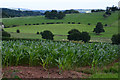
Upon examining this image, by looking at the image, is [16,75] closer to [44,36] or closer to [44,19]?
[44,36]

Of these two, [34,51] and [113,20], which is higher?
[113,20]

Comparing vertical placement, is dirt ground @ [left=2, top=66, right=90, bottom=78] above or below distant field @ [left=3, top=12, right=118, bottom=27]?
below

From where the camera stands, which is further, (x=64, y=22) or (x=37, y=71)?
(x=64, y=22)

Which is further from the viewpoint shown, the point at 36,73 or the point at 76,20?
the point at 76,20

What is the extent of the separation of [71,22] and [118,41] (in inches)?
2055

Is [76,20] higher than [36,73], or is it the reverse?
[76,20]

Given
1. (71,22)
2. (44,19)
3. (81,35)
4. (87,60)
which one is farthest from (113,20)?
(87,60)

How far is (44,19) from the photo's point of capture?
8425cm

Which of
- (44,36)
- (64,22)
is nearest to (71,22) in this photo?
(64,22)

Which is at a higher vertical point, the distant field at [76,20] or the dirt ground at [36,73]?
the distant field at [76,20]

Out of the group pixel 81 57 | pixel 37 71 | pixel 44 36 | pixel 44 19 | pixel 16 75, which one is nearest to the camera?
pixel 16 75

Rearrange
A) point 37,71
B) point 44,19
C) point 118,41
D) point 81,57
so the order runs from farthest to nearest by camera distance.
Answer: point 44,19 < point 118,41 < point 81,57 < point 37,71

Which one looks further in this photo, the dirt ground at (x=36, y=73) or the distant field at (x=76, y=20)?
the distant field at (x=76, y=20)

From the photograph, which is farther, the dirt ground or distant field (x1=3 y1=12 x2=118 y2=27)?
distant field (x1=3 y1=12 x2=118 y2=27)
